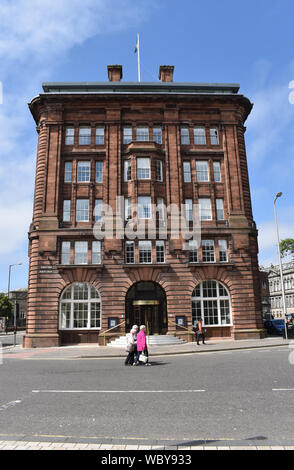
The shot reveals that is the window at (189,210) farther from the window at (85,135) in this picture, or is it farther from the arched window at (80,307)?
the window at (85,135)

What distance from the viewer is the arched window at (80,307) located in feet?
95.7

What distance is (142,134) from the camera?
1314 inches

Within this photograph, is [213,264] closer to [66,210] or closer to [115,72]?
[66,210]

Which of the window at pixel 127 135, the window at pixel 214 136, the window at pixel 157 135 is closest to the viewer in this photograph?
the window at pixel 127 135

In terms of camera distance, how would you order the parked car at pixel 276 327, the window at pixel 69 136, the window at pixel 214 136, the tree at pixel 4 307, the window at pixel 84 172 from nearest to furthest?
1. the window at pixel 84 172
2. the window at pixel 69 136
3. the window at pixel 214 136
4. the parked car at pixel 276 327
5. the tree at pixel 4 307

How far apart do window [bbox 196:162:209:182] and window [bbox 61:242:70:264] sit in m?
14.0

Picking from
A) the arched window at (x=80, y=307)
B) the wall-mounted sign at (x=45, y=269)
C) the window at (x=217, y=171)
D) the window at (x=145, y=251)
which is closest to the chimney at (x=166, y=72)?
the window at (x=217, y=171)

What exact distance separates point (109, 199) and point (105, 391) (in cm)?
2290

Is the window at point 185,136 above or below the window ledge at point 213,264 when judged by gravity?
above

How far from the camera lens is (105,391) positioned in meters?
9.38

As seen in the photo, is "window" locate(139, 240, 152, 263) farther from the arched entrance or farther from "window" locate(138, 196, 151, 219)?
"window" locate(138, 196, 151, 219)

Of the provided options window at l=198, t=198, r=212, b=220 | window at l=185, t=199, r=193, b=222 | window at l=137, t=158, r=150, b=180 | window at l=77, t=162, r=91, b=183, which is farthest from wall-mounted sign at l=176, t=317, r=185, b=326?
window at l=77, t=162, r=91, b=183

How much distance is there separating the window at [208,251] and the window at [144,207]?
5695 mm

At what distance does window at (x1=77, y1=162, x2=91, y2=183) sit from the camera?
1265 inches
